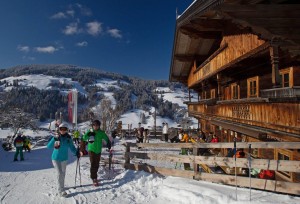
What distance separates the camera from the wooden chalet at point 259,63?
7141mm

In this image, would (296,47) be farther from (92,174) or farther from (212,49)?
(212,49)

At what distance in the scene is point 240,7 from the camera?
696cm

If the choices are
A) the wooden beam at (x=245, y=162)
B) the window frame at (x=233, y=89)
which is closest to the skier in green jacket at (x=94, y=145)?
the wooden beam at (x=245, y=162)

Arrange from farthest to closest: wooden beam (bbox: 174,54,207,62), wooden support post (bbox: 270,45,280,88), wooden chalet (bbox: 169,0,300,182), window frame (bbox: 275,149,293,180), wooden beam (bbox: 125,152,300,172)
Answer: wooden beam (bbox: 174,54,207,62), window frame (bbox: 275,149,293,180), wooden support post (bbox: 270,45,280,88), wooden chalet (bbox: 169,0,300,182), wooden beam (bbox: 125,152,300,172)

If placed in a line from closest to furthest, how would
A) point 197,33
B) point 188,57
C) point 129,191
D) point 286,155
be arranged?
point 129,191, point 286,155, point 197,33, point 188,57

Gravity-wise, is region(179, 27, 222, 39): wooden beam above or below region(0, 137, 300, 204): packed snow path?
above

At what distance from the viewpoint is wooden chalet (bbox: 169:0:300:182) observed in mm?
7141

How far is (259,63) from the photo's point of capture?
11.5 metres

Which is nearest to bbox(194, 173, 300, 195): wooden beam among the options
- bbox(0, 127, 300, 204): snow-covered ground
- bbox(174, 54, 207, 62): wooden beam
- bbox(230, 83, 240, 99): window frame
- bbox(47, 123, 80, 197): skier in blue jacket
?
bbox(0, 127, 300, 204): snow-covered ground

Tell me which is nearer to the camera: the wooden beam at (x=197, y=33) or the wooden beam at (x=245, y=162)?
the wooden beam at (x=245, y=162)

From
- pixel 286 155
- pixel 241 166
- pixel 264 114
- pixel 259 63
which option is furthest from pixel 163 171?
pixel 259 63

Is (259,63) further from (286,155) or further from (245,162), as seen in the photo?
(245,162)

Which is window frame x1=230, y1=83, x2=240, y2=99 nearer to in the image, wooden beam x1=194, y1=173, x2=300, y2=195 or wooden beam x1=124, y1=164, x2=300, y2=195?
wooden beam x1=124, y1=164, x2=300, y2=195

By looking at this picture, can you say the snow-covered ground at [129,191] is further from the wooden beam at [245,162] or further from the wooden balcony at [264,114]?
the wooden balcony at [264,114]
